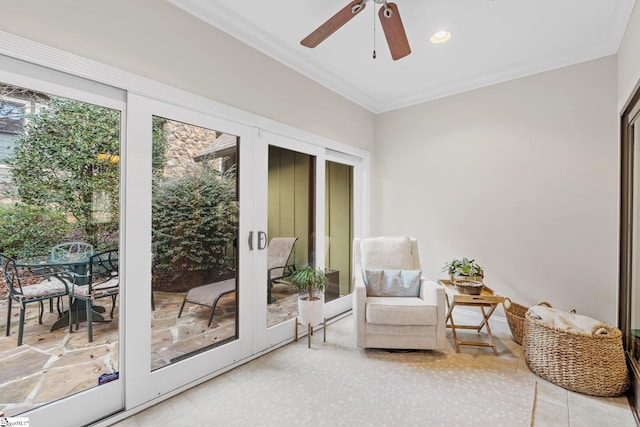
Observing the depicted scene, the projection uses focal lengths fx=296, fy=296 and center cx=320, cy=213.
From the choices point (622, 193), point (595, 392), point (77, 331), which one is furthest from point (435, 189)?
point (77, 331)

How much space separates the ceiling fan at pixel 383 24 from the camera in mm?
1729

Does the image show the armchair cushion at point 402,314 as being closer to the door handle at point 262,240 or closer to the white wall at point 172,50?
the door handle at point 262,240

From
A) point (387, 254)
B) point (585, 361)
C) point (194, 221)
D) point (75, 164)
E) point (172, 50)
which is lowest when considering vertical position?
point (585, 361)

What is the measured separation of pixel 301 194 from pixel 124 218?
5.49 feet

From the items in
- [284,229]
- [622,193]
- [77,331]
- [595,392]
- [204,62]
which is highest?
[204,62]

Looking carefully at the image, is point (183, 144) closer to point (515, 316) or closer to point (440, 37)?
point (440, 37)

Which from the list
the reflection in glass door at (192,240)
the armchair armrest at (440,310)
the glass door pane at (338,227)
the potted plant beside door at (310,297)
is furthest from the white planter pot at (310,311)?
the armchair armrest at (440,310)

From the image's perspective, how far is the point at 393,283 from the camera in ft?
9.54

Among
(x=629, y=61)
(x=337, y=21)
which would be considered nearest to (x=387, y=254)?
(x=337, y=21)

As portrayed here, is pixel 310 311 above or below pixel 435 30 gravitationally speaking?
below

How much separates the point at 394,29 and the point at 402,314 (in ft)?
7.00

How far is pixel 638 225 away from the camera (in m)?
2.29

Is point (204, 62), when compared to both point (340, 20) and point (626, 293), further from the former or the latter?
point (626, 293)

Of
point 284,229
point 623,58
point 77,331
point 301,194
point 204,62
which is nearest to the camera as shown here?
point 77,331
